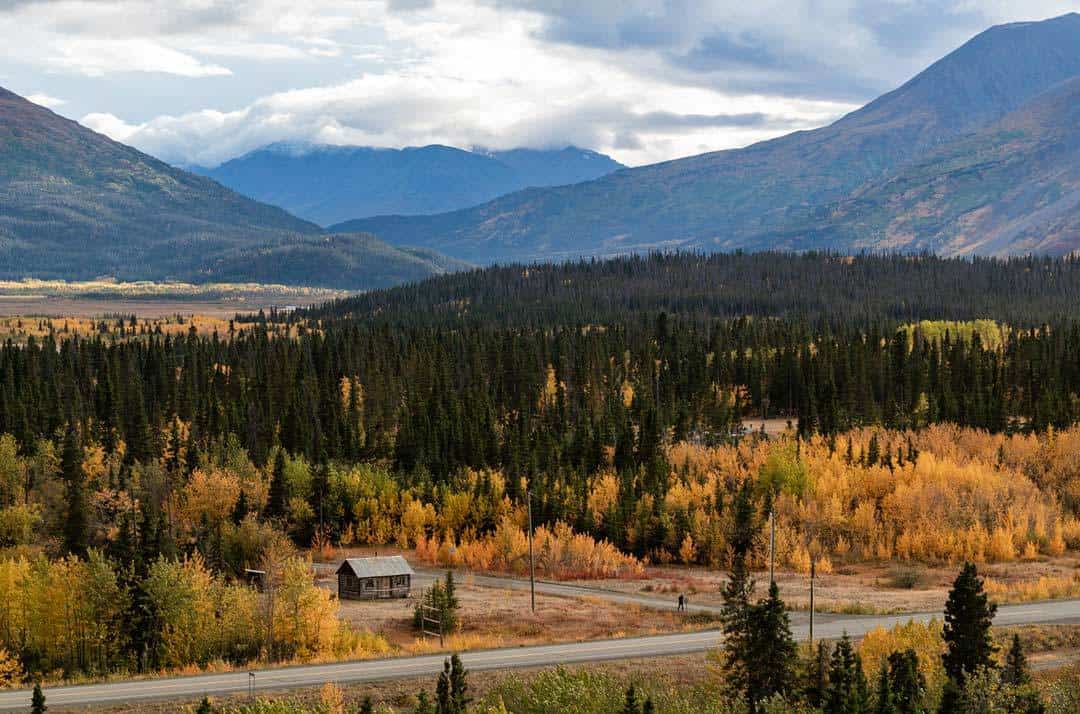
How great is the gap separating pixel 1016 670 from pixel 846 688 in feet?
28.3

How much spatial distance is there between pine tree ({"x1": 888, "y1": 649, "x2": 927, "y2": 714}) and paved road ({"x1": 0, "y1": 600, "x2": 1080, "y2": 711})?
440 cm

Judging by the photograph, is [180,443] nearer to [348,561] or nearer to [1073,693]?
[348,561]

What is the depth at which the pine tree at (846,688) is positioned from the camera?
A: 5691 centimetres

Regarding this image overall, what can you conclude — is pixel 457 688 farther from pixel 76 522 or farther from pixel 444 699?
pixel 76 522

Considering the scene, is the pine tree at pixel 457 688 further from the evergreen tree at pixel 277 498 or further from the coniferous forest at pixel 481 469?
the evergreen tree at pixel 277 498

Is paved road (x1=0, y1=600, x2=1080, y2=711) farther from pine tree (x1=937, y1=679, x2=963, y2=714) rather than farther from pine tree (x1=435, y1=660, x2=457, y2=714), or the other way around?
pine tree (x1=937, y1=679, x2=963, y2=714)

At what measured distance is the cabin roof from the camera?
98.3 meters

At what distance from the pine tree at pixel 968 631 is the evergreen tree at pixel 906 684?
104 inches

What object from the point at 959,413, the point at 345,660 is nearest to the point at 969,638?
the point at 345,660

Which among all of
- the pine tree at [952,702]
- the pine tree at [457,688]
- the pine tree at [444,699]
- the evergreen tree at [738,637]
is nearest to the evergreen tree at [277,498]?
the evergreen tree at [738,637]

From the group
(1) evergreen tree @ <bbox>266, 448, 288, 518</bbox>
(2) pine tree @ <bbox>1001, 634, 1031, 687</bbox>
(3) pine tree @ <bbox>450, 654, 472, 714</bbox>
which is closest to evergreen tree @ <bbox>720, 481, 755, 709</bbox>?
(2) pine tree @ <bbox>1001, 634, 1031, 687</bbox>

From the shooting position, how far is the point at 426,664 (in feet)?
225

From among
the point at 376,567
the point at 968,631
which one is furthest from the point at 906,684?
the point at 376,567

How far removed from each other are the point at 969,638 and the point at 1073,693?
5790mm
